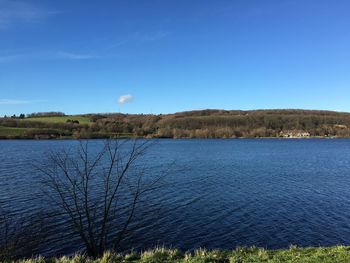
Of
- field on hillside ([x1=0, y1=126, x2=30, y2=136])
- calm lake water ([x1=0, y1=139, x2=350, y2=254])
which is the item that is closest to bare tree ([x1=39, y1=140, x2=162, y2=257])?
calm lake water ([x1=0, y1=139, x2=350, y2=254])

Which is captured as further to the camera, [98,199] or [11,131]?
[11,131]

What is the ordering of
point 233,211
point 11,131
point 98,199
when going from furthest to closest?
point 11,131, point 98,199, point 233,211

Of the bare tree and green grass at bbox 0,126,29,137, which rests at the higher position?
green grass at bbox 0,126,29,137

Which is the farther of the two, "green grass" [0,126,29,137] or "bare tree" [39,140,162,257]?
"green grass" [0,126,29,137]

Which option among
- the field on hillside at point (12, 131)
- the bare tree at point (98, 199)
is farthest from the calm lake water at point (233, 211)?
the field on hillside at point (12, 131)

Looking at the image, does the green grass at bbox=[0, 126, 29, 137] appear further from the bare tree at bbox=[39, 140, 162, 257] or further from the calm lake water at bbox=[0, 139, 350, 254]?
Result: the bare tree at bbox=[39, 140, 162, 257]

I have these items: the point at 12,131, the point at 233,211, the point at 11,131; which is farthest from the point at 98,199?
the point at 11,131

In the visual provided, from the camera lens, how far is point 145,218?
22469 mm

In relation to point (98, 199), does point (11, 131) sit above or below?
above

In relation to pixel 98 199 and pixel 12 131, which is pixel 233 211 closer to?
pixel 98 199

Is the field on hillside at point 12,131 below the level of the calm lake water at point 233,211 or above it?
above

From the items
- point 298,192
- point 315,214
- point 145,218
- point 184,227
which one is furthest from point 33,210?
point 298,192

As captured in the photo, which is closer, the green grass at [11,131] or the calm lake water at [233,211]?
the calm lake water at [233,211]

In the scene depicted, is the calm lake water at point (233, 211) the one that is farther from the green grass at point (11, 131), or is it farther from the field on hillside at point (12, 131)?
the field on hillside at point (12, 131)
